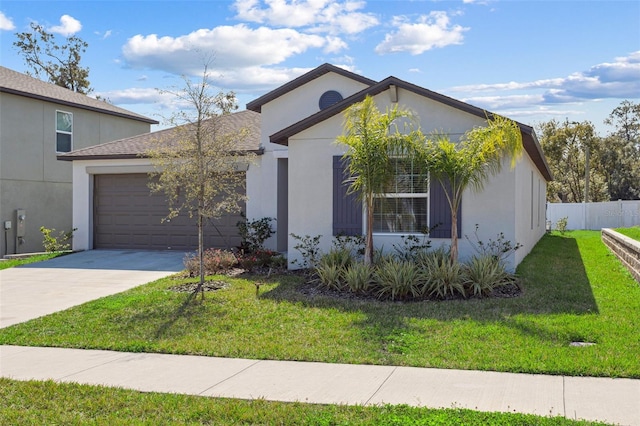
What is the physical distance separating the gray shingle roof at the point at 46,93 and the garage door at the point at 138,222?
452cm

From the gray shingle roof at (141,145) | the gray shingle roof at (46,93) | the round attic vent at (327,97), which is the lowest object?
the gray shingle roof at (141,145)

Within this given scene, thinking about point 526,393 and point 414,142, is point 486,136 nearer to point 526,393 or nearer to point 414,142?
point 414,142

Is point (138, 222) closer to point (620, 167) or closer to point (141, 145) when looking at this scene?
point (141, 145)

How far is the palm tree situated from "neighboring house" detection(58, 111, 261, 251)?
7.39 meters

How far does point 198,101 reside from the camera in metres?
11.2

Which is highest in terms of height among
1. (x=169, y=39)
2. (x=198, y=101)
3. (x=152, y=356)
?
(x=169, y=39)

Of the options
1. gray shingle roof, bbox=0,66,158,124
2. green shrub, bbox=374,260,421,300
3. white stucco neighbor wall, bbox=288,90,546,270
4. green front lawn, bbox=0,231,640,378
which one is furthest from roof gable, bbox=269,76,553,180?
gray shingle roof, bbox=0,66,158,124

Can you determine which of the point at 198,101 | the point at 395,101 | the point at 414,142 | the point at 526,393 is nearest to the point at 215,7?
the point at 198,101

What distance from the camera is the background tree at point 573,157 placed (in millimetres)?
45469

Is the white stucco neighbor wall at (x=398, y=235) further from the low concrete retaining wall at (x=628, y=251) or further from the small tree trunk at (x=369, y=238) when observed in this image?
the low concrete retaining wall at (x=628, y=251)

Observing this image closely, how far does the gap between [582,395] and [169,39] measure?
13341 mm

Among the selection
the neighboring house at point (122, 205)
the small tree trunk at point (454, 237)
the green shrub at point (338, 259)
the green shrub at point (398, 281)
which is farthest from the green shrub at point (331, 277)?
the neighboring house at point (122, 205)

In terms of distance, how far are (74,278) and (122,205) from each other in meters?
4.94

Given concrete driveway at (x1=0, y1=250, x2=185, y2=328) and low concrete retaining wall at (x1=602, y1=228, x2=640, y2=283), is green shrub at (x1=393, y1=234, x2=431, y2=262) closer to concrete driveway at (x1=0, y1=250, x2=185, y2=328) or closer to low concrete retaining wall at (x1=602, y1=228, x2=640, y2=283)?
low concrete retaining wall at (x1=602, y1=228, x2=640, y2=283)
